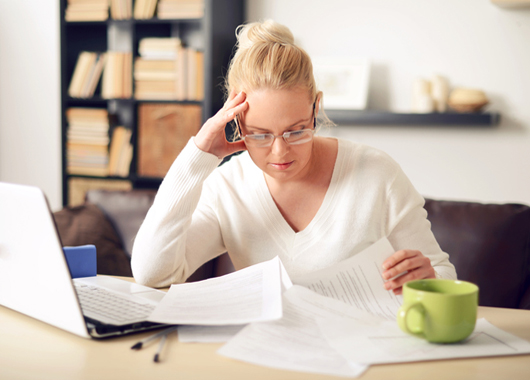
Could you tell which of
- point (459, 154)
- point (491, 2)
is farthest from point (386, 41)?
point (459, 154)

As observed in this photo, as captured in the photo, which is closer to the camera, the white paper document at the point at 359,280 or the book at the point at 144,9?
the white paper document at the point at 359,280

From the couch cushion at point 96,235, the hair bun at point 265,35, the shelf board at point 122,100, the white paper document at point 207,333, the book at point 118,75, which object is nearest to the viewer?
the white paper document at point 207,333

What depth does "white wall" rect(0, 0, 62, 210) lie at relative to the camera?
3285 mm

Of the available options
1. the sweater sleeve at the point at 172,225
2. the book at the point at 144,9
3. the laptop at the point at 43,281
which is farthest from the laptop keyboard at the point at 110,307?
the book at the point at 144,9

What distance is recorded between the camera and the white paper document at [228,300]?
2.57ft

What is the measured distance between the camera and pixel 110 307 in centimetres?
88

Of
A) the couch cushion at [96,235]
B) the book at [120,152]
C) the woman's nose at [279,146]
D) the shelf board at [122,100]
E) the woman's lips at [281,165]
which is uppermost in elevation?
the woman's nose at [279,146]

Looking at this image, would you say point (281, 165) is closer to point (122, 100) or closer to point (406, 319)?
point (406, 319)

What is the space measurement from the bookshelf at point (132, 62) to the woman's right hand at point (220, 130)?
1529mm

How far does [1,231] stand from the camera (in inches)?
31.8

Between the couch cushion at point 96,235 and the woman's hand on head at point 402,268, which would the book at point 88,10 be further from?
the woman's hand on head at point 402,268

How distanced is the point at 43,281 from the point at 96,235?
4.13 feet

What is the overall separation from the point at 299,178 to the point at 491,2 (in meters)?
1.75

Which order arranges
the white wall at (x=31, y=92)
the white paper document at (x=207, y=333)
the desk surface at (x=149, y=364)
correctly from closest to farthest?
the desk surface at (x=149, y=364) → the white paper document at (x=207, y=333) → the white wall at (x=31, y=92)
